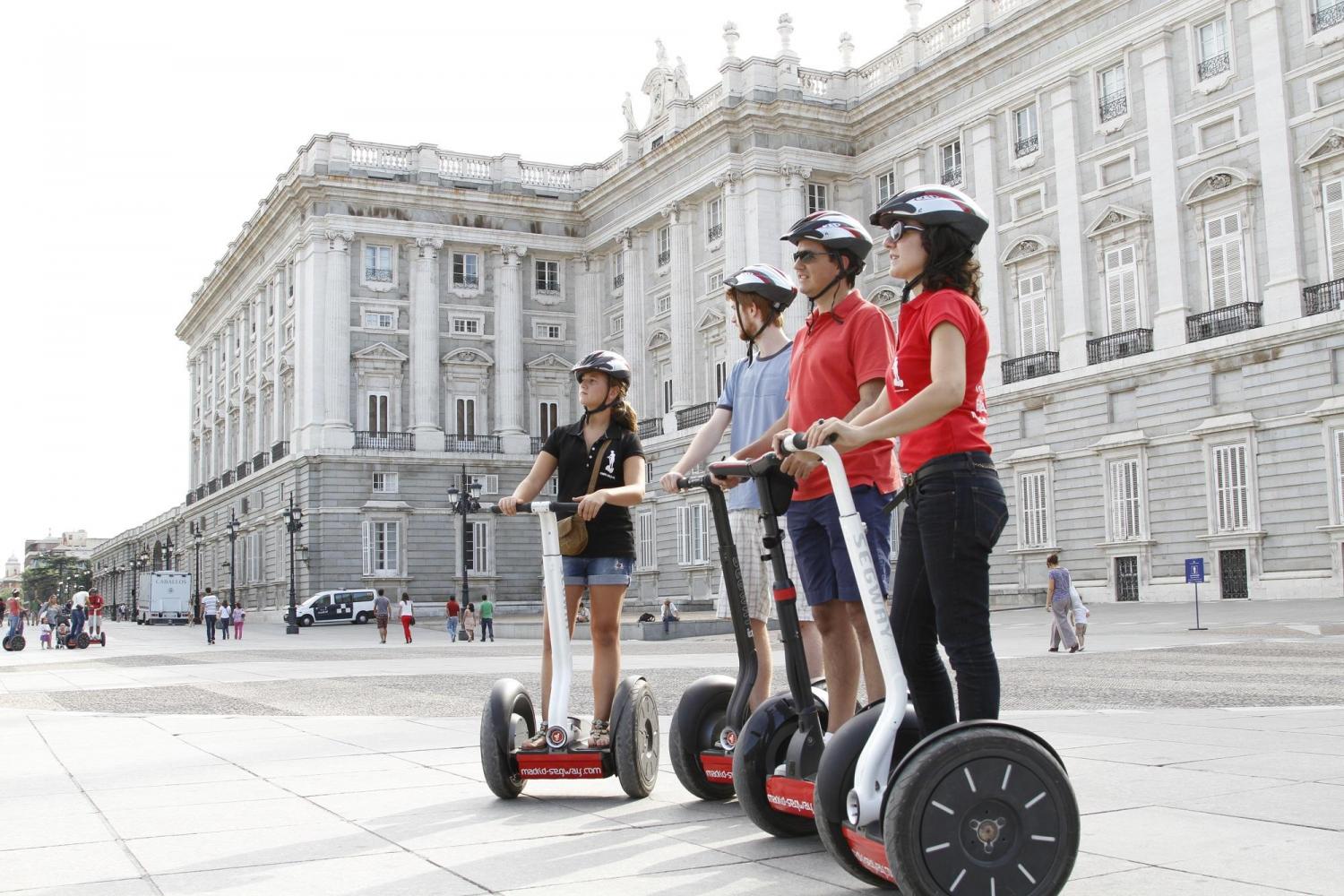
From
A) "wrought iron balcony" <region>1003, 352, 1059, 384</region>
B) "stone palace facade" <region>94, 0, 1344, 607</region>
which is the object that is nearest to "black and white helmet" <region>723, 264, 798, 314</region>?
"stone palace facade" <region>94, 0, 1344, 607</region>

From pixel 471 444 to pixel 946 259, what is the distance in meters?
48.2

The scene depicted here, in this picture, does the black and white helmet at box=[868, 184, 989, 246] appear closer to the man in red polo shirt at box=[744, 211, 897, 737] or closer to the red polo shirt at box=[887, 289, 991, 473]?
A: the red polo shirt at box=[887, 289, 991, 473]

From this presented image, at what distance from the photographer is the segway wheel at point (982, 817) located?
3.37 m

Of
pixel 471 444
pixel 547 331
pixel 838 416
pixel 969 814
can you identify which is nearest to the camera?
pixel 969 814

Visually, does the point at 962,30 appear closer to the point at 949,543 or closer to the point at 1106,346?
the point at 1106,346

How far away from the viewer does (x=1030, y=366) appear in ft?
110

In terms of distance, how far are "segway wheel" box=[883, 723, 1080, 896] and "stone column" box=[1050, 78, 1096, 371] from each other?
29.9 meters

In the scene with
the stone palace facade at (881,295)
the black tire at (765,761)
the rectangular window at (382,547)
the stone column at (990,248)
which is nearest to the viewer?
the black tire at (765,761)

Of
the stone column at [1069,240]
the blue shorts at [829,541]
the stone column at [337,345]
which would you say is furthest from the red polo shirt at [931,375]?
the stone column at [337,345]

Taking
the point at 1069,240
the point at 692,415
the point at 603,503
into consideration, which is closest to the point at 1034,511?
the point at 1069,240

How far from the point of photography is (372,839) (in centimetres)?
469

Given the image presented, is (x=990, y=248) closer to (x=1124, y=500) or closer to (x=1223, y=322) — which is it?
(x=1223, y=322)

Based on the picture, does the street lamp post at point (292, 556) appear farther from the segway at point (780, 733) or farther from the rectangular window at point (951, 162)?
the segway at point (780, 733)

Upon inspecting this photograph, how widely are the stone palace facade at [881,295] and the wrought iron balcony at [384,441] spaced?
107mm
